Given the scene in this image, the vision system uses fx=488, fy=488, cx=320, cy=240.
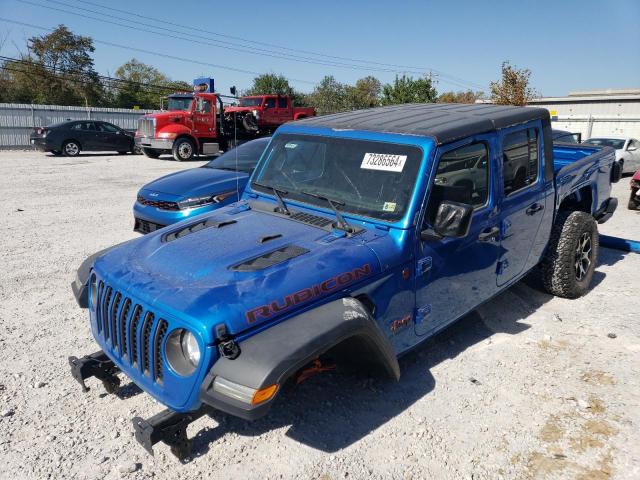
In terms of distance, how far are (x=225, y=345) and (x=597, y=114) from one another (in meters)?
36.8

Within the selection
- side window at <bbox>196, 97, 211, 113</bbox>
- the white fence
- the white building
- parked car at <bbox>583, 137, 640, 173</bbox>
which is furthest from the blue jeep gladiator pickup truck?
the white fence

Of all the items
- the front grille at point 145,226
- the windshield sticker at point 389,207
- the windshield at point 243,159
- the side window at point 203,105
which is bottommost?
the front grille at point 145,226

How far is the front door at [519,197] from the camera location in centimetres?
389

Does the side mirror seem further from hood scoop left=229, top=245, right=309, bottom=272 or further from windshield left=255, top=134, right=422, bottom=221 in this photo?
hood scoop left=229, top=245, right=309, bottom=272

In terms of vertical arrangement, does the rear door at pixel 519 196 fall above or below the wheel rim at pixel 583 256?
above

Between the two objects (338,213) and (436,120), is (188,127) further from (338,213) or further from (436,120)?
(338,213)

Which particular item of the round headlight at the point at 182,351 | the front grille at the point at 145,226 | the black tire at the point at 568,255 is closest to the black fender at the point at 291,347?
the round headlight at the point at 182,351

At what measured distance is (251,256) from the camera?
9.45ft

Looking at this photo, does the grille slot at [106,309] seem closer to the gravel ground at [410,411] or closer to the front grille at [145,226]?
the gravel ground at [410,411]

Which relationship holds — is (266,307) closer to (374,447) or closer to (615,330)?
(374,447)

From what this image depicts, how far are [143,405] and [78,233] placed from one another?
520 centimetres

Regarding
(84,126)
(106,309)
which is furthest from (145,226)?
A: (84,126)

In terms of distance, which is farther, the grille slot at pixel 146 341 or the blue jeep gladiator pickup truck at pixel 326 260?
the grille slot at pixel 146 341

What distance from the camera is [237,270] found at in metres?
2.71
